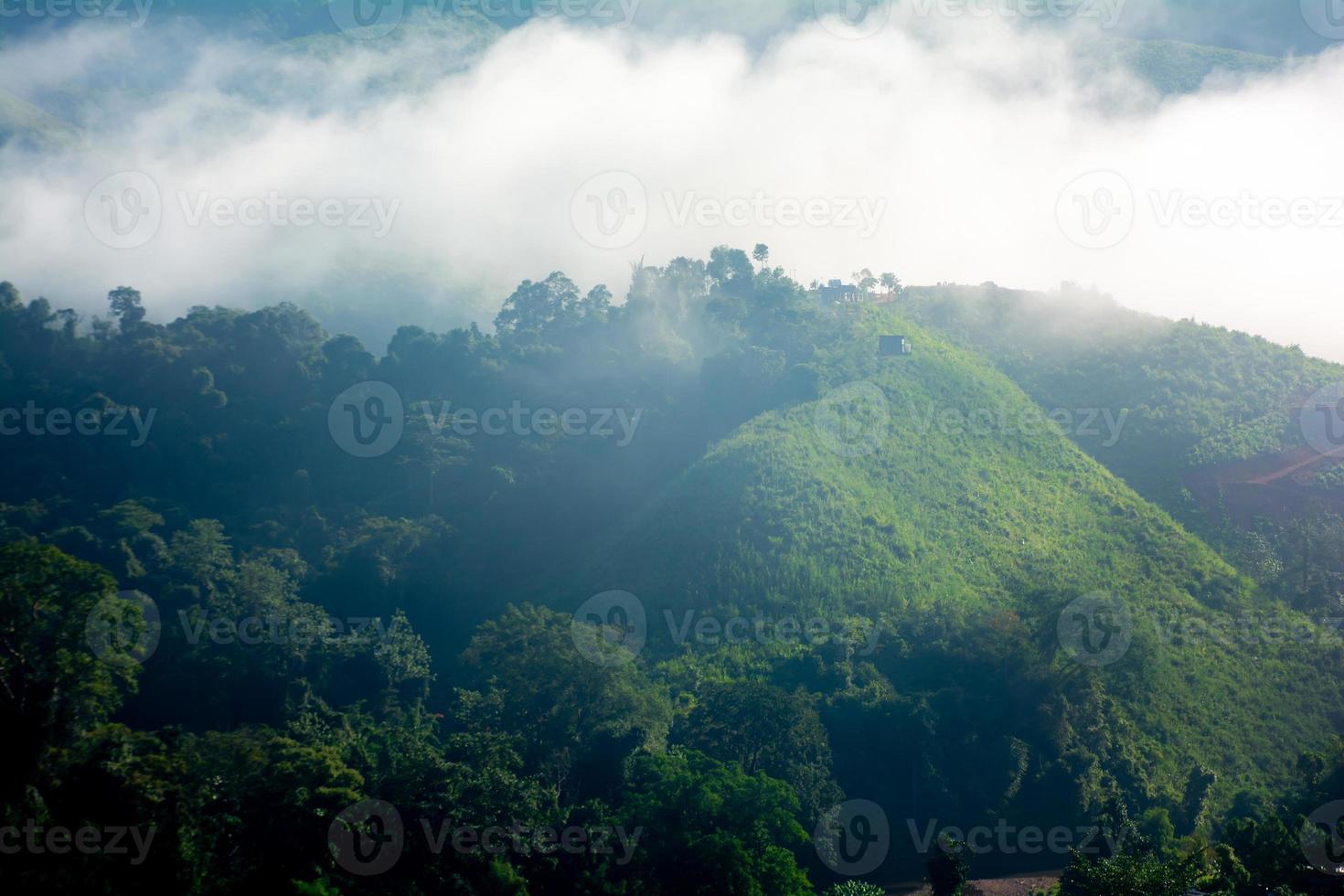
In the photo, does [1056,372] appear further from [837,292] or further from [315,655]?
[315,655]

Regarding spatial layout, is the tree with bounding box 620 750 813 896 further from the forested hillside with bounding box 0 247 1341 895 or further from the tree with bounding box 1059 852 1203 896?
the tree with bounding box 1059 852 1203 896

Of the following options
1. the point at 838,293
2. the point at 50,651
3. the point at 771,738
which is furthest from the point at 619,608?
the point at 838,293

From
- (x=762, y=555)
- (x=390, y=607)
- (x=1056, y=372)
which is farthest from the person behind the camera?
(x=1056, y=372)

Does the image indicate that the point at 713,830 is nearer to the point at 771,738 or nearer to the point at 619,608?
the point at 771,738

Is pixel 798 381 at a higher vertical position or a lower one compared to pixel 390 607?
higher

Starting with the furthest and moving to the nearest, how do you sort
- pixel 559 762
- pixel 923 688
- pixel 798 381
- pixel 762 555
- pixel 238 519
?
pixel 798 381 → pixel 238 519 → pixel 762 555 → pixel 923 688 → pixel 559 762

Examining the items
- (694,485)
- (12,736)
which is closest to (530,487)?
(694,485)

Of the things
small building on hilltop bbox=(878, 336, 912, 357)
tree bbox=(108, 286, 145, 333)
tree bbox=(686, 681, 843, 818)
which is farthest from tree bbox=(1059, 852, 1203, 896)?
tree bbox=(108, 286, 145, 333)

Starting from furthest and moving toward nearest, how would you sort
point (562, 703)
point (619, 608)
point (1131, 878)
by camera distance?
point (619, 608) → point (562, 703) → point (1131, 878)
